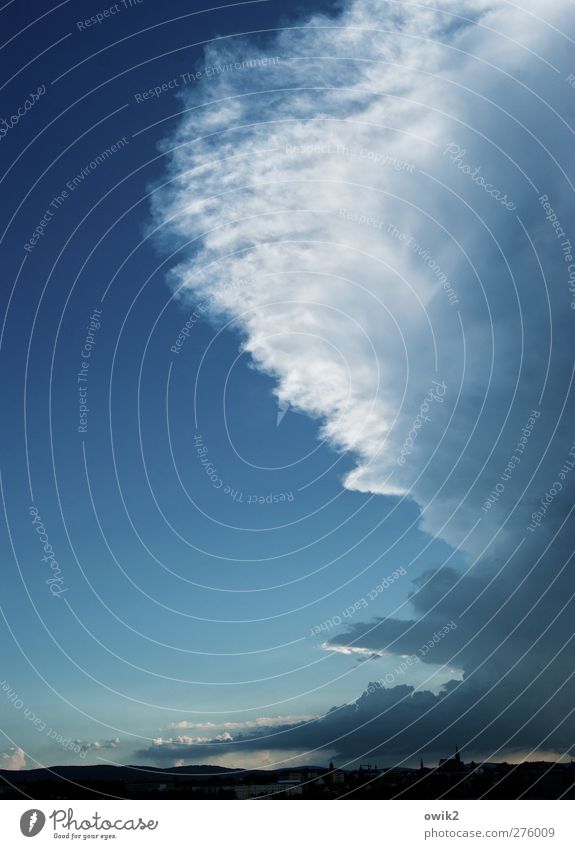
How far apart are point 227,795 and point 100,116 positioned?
23509 millimetres

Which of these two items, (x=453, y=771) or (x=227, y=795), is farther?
(x=453, y=771)

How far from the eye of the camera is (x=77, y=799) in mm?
21719

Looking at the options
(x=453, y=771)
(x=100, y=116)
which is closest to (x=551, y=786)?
(x=453, y=771)
